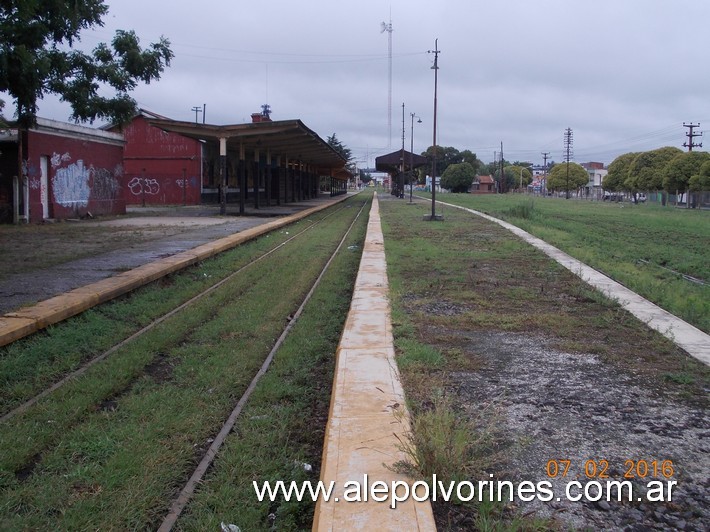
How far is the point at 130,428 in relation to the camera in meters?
4.68

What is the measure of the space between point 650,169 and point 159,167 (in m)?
50.0

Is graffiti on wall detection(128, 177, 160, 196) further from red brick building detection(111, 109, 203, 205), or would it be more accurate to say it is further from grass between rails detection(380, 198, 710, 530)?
grass between rails detection(380, 198, 710, 530)

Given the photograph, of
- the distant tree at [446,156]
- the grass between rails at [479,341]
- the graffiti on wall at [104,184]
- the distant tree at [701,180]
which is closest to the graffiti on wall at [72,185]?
the graffiti on wall at [104,184]

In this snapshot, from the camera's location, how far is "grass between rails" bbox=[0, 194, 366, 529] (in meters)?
3.65

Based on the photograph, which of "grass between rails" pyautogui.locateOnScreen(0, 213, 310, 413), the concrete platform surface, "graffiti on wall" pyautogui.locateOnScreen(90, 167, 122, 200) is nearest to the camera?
the concrete platform surface

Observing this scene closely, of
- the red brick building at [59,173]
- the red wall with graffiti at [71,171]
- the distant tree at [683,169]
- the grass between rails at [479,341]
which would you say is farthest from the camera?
the distant tree at [683,169]

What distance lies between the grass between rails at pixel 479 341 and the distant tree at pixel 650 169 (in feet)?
190

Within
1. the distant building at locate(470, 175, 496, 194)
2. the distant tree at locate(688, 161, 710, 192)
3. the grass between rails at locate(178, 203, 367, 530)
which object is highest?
the distant building at locate(470, 175, 496, 194)

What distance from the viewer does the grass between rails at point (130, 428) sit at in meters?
3.65

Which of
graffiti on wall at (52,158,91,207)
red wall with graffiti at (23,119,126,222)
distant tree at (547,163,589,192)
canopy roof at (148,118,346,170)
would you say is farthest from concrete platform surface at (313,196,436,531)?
distant tree at (547,163,589,192)

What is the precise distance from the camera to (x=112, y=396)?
5.45 metres

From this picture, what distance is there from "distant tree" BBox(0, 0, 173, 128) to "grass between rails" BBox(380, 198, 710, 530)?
28.2 ft

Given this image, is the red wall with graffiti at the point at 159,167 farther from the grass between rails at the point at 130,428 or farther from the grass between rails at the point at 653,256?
the grass between rails at the point at 130,428

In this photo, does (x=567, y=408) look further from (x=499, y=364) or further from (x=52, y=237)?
(x=52, y=237)
